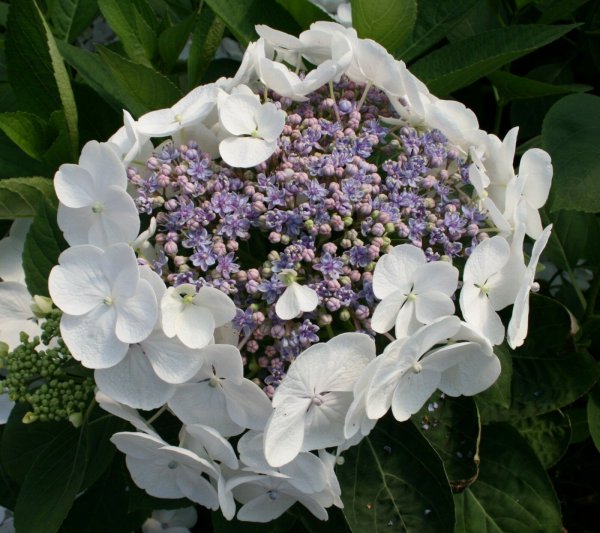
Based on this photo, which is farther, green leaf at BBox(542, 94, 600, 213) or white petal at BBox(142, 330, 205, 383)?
green leaf at BBox(542, 94, 600, 213)

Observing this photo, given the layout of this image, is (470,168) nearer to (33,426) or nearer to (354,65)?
(354,65)

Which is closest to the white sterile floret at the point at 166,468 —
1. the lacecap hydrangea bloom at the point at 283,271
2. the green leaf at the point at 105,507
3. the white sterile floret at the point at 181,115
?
the lacecap hydrangea bloom at the point at 283,271

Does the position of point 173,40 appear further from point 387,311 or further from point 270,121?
point 387,311

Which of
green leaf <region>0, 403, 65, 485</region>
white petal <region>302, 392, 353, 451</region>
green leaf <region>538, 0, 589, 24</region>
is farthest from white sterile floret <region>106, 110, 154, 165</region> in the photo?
green leaf <region>538, 0, 589, 24</region>

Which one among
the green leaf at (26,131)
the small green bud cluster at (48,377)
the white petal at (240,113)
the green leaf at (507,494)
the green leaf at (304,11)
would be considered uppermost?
the green leaf at (304,11)

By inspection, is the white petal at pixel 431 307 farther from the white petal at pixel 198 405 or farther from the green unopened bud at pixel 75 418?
the green unopened bud at pixel 75 418

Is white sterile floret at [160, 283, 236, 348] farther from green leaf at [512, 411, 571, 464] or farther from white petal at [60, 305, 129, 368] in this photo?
green leaf at [512, 411, 571, 464]

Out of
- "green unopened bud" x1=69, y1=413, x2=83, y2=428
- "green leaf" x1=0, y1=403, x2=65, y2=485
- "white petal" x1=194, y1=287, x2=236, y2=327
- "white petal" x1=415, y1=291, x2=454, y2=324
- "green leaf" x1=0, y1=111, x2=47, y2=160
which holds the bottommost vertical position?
"green leaf" x1=0, y1=403, x2=65, y2=485
